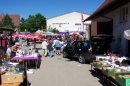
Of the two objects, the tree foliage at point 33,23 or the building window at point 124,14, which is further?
the tree foliage at point 33,23

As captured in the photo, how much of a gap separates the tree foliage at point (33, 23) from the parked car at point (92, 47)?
6740 cm

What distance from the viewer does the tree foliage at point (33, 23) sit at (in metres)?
83.2

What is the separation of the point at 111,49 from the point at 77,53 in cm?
287

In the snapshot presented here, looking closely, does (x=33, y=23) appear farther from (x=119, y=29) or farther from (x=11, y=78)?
(x=11, y=78)

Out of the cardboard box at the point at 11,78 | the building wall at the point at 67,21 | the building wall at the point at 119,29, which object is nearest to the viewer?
the cardboard box at the point at 11,78

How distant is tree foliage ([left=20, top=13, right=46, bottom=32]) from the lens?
83250mm

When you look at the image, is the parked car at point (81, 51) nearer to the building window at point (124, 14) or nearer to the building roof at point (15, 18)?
the building window at point (124, 14)

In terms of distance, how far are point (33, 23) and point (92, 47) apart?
73.2 metres

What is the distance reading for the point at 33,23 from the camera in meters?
84.8

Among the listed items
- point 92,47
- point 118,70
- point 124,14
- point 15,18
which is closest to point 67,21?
point 124,14

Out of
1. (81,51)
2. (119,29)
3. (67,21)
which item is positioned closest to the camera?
(119,29)

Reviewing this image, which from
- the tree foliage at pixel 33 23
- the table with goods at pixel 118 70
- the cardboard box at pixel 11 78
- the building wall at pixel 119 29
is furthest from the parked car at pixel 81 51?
the tree foliage at pixel 33 23

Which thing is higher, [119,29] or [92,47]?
[119,29]

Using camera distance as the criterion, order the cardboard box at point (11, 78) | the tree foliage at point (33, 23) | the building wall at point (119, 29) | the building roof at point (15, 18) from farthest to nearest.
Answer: the building roof at point (15, 18)
the tree foliage at point (33, 23)
the building wall at point (119, 29)
the cardboard box at point (11, 78)
